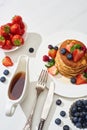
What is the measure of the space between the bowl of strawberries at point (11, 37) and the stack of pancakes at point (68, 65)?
158 mm

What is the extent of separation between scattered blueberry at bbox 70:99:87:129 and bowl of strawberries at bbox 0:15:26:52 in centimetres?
32

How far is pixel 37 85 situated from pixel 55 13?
1.16 feet

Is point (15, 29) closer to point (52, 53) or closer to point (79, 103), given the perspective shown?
point (52, 53)

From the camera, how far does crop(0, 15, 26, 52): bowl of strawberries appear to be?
1370mm

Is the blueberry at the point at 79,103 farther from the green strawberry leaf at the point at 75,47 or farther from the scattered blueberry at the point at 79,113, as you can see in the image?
the green strawberry leaf at the point at 75,47

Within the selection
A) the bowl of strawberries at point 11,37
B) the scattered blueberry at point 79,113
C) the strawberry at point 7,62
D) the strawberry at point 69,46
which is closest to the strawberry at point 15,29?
the bowl of strawberries at point 11,37

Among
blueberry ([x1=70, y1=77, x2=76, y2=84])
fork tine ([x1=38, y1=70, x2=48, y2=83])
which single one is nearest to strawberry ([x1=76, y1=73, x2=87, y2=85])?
blueberry ([x1=70, y1=77, x2=76, y2=84])

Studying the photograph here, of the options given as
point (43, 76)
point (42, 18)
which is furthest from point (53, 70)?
point (42, 18)

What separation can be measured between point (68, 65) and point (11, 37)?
9.6 inches

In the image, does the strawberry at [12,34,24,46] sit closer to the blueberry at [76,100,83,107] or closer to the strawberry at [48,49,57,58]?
the strawberry at [48,49,57,58]

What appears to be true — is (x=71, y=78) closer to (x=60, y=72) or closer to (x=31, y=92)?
(x=60, y=72)

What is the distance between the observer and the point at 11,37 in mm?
1386

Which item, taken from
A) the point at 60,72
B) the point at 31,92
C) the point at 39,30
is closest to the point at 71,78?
the point at 60,72

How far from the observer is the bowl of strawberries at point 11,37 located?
4.50ft
